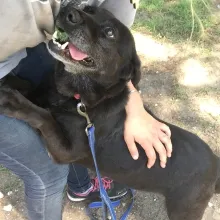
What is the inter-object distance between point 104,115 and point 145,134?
0.26 m

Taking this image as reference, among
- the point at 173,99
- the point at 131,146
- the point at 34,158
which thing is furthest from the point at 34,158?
the point at 173,99

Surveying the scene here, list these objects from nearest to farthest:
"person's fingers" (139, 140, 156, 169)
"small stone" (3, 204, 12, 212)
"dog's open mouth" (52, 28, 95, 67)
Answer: "dog's open mouth" (52, 28, 95, 67), "person's fingers" (139, 140, 156, 169), "small stone" (3, 204, 12, 212)

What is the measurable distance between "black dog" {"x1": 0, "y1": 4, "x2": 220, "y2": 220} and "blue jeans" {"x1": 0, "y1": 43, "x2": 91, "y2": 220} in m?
0.08

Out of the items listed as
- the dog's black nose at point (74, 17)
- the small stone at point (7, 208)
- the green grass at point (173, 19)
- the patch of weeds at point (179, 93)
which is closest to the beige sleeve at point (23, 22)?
the dog's black nose at point (74, 17)

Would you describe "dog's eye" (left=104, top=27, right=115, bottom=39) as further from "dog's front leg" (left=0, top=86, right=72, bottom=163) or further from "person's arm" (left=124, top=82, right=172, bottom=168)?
"dog's front leg" (left=0, top=86, right=72, bottom=163)

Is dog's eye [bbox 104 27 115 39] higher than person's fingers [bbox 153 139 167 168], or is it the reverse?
dog's eye [bbox 104 27 115 39]

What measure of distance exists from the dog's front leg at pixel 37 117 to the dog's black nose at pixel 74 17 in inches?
18.7

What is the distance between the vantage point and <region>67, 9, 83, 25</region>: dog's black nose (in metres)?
2.12


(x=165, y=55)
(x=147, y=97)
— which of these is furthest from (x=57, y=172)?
(x=165, y=55)

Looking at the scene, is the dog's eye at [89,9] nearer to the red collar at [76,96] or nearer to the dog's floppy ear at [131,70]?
the dog's floppy ear at [131,70]

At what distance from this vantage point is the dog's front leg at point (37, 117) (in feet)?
7.29

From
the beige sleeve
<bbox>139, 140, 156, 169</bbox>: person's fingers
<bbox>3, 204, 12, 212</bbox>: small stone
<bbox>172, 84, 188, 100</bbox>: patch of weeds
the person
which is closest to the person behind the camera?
the beige sleeve

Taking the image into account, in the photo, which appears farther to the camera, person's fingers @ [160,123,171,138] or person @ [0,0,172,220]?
person's fingers @ [160,123,171,138]

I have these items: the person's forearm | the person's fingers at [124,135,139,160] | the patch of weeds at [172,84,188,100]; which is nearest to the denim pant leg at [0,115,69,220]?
the person's fingers at [124,135,139,160]
